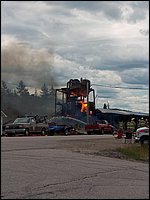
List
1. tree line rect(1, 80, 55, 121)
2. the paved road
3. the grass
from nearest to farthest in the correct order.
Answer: tree line rect(1, 80, 55, 121) → the grass → the paved road

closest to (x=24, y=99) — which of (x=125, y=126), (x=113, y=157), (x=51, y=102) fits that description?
(x=51, y=102)

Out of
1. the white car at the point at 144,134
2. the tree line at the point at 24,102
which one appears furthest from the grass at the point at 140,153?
the tree line at the point at 24,102

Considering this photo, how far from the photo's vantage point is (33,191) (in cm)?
602

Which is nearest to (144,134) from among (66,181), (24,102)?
(24,102)

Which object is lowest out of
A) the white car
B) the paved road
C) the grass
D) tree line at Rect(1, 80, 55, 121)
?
the paved road

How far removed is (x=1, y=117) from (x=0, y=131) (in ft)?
0.40

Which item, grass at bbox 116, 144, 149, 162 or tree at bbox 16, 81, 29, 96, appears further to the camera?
grass at bbox 116, 144, 149, 162

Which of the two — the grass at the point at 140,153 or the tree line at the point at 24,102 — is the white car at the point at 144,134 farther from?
the tree line at the point at 24,102

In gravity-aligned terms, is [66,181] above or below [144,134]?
A: below

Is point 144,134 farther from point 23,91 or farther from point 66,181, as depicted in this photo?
point 66,181

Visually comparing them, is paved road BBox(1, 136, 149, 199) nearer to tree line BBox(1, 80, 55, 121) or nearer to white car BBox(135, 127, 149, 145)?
white car BBox(135, 127, 149, 145)

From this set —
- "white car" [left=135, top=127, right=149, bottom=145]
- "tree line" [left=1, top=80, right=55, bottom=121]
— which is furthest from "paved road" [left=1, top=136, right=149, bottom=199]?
"tree line" [left=1, top=80, right=55, bottom=121]

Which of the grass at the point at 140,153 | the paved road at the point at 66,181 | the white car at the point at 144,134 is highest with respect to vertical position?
the white car at the point at 144,134

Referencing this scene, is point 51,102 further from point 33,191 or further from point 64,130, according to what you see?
point 64,130
